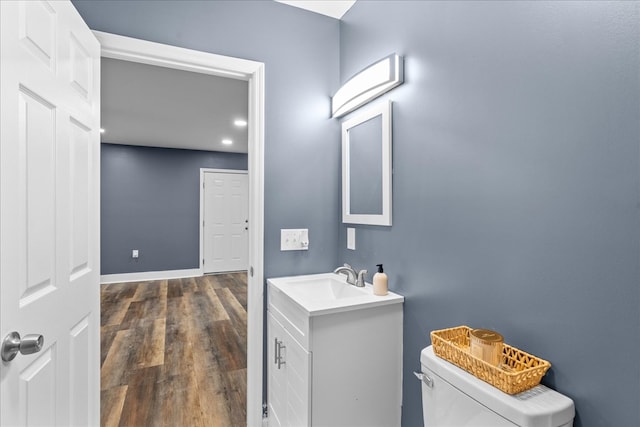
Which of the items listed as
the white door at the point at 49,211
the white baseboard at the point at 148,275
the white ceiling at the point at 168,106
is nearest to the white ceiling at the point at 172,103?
the white ceiling at the point at 168,106

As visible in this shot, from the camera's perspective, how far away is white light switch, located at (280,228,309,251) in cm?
191

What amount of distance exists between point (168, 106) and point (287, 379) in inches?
126

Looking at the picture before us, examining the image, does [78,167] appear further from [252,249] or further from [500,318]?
[500,318]

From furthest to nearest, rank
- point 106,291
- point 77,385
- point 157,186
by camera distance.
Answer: point 157,186, point 106,291, point 77,385

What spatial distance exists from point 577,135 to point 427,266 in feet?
2.32

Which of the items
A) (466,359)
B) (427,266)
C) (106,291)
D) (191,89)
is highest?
(191,89)

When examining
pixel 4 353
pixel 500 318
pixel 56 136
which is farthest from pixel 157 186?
pixel 500 318

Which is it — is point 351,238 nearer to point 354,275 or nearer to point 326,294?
point 354,275

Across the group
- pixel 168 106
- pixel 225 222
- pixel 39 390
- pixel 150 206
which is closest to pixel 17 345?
pixel 39 390

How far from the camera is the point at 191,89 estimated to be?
3084mm

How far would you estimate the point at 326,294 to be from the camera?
187cm

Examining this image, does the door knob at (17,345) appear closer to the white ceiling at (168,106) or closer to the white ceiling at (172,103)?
the white ceiling at (172,103)

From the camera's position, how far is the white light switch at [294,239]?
75.0 inches

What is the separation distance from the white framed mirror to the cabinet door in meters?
0.72
